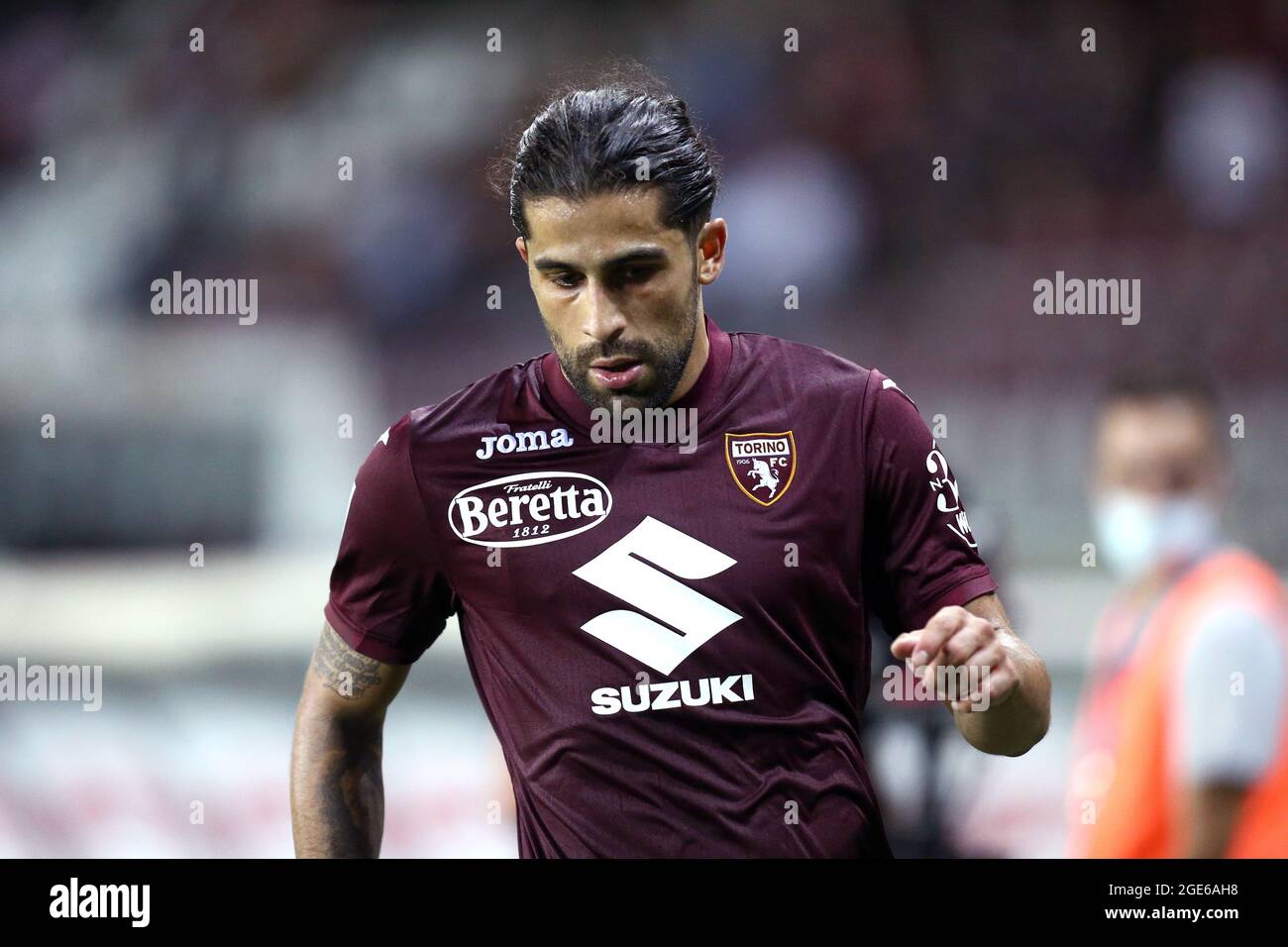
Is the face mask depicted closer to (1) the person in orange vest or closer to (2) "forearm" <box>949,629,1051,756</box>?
(1) the person in orange vest

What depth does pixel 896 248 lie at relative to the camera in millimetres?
8734

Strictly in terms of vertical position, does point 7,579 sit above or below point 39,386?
below

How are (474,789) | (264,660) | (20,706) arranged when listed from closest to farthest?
(474,789) < (20,706) < (264,660)

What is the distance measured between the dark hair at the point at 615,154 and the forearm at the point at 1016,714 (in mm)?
932

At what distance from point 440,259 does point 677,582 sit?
663 cm

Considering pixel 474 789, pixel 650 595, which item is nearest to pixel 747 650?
pixel 650 595

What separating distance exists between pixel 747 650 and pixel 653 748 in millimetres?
225

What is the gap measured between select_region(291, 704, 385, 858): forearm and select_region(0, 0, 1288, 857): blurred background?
161 inches

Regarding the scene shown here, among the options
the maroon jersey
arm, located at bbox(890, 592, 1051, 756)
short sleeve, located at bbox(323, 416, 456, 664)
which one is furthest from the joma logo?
arm, located at bbox(890, 592, 1051, 756)

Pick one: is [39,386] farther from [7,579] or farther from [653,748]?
[653,748]

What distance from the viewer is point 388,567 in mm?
2730

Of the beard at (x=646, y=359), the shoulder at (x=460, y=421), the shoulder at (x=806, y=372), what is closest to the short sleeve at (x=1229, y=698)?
the shoulder at (x=806, y=372)

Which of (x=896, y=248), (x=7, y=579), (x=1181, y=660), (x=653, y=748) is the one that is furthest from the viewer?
(x=896, y=248)

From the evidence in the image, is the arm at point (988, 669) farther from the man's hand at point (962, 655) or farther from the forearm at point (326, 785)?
the forearm at point (326, 785)
